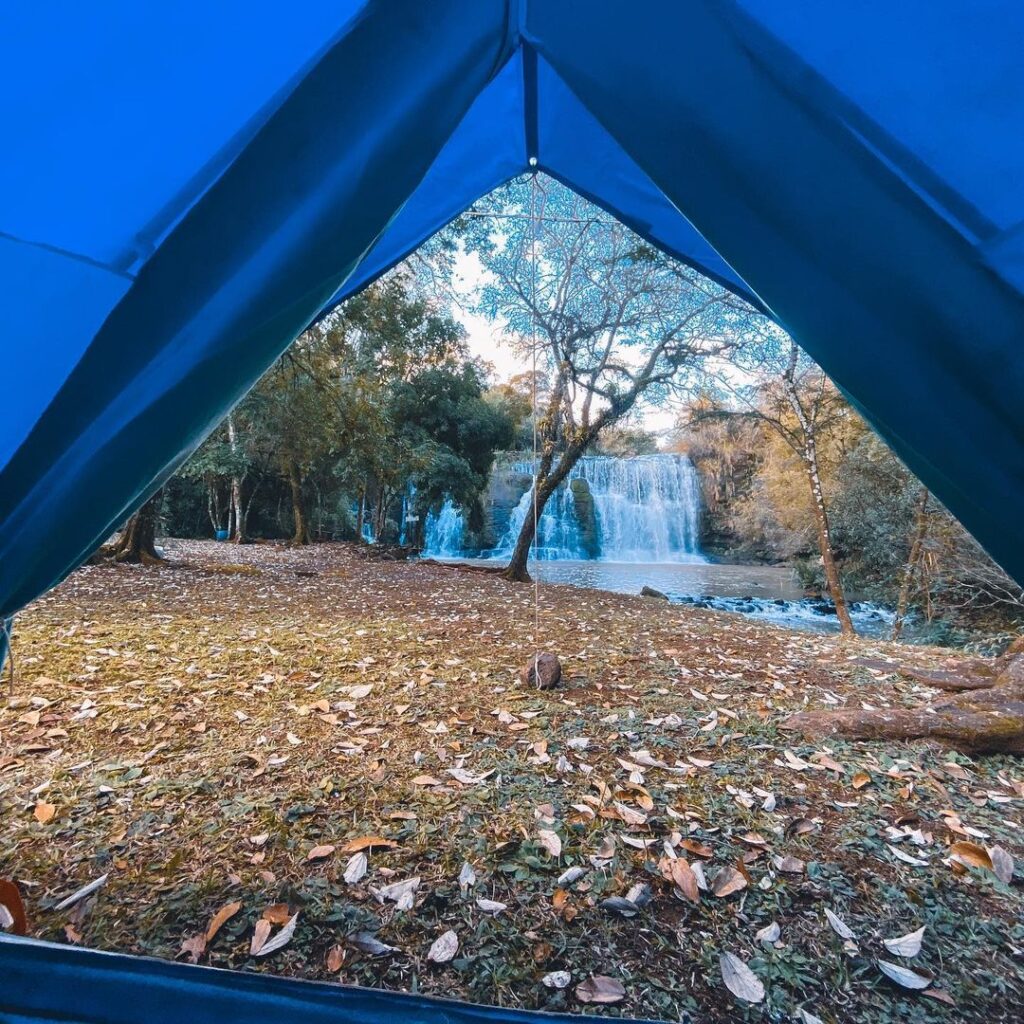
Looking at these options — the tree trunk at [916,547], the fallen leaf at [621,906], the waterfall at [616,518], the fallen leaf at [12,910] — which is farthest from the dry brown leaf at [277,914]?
the waterfall at [616,518]

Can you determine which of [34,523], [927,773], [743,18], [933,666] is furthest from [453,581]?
[743,18]

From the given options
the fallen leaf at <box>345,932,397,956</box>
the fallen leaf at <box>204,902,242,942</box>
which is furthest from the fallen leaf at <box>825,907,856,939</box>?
the fallen leaf at <box>204,902,242,942</box>

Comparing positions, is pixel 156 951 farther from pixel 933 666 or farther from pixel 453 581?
pixel 453 581

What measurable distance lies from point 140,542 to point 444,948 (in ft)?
21.3

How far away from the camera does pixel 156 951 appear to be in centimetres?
102

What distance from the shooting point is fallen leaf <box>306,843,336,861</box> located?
132 centimetres

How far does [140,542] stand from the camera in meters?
6.00

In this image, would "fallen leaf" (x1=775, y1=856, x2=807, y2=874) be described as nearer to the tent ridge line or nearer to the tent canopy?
the tent canopy

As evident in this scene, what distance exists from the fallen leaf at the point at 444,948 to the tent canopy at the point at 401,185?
111 centimetres

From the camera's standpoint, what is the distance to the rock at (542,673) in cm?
252

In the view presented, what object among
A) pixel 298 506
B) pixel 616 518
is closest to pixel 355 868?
pixel 298 506

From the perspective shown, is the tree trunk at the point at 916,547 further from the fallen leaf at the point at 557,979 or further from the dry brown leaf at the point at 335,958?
the dry brown leaf at the point at 335,958

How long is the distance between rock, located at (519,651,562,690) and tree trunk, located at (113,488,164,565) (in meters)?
5.34

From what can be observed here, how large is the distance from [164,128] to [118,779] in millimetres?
1781
